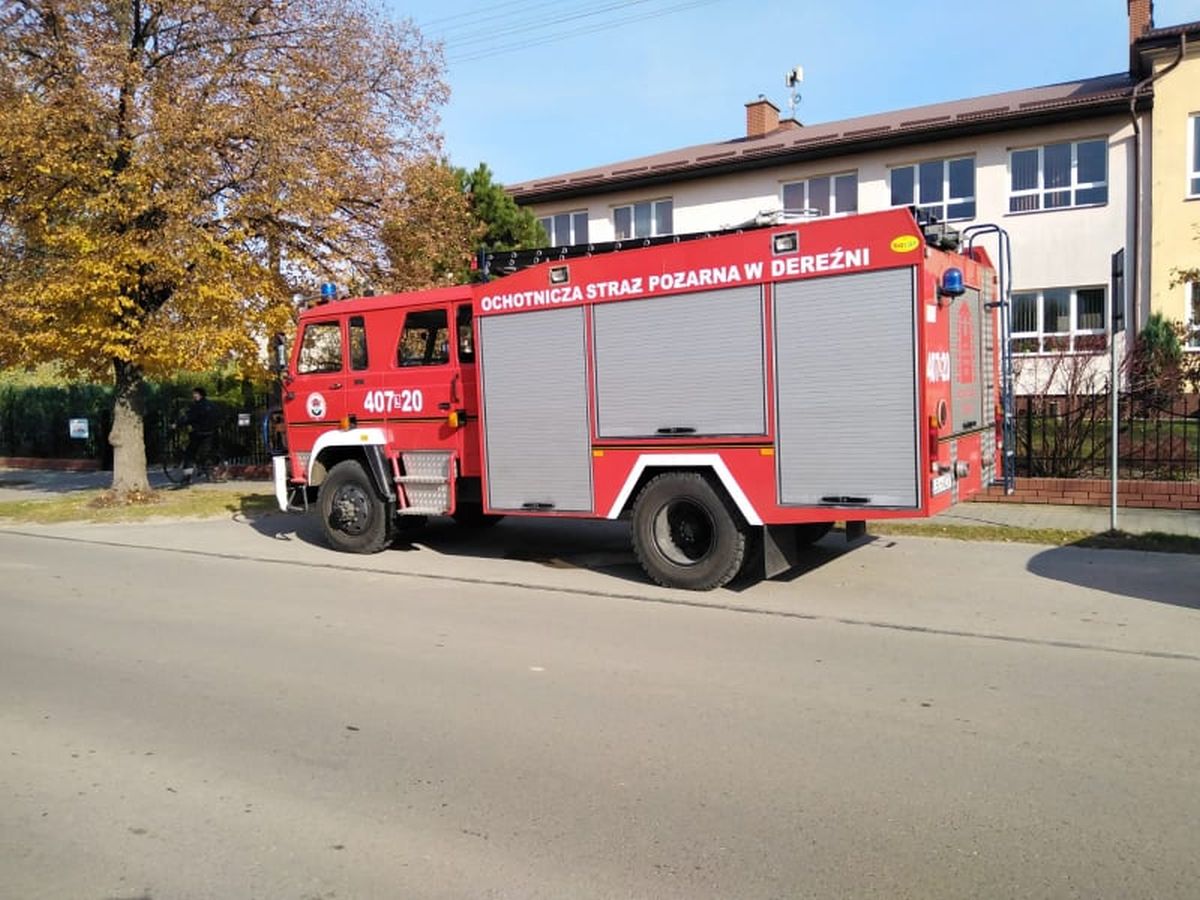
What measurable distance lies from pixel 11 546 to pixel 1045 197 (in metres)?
20.7

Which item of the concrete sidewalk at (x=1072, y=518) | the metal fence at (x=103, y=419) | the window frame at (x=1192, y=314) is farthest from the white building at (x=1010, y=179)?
the metal fence at (x=103, y=419)

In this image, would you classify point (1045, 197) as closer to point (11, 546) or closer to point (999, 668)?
point (999, 668)

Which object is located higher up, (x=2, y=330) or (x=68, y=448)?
(x=2, y=330)

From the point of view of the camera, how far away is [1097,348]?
1409cm

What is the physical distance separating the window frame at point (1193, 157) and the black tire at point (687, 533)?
16941mm

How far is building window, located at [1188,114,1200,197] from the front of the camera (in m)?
19.5

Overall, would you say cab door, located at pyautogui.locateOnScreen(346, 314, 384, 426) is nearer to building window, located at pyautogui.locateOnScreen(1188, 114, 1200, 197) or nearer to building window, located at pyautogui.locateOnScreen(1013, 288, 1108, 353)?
building window, located at pyautogui.locateOnScreen(1013, 288, 1108, 353)

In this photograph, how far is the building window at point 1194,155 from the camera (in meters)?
19.5

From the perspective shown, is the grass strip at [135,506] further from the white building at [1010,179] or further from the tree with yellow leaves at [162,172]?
the white building at [1010,179]

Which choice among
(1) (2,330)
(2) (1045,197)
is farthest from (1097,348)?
(1) (2,330)

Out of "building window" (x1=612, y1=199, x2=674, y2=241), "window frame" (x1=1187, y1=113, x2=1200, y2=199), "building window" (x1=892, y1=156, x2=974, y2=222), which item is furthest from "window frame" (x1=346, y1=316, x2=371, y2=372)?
"window frame" (x1=1187, y1=113, x2=1200, y2=199)

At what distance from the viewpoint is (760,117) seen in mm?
26906

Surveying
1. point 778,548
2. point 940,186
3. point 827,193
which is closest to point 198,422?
point 778,548

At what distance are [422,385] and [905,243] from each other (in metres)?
5.11
